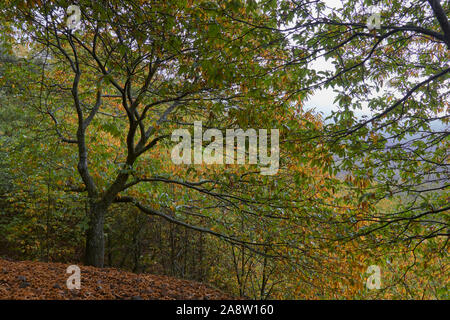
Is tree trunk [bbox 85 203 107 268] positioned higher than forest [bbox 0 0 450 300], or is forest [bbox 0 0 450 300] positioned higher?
forest [bbox 0 0 450 300]

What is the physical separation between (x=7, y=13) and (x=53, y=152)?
2.84 m

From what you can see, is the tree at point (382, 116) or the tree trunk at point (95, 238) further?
the tree trunk at point (95, 238)

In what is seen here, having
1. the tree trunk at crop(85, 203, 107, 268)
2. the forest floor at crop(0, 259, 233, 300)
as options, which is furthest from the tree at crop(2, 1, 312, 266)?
the forest floor at crop(0, 259, 233, 300)

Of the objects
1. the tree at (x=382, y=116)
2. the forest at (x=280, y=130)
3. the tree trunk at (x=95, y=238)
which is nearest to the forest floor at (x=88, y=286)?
the forest at (x=280, y=130)

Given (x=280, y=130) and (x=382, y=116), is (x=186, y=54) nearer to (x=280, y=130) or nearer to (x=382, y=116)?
(x=280, y=130)

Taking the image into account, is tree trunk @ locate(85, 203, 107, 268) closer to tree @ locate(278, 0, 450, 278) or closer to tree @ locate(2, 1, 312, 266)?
tree @ locate(2, 1, 312, 266)

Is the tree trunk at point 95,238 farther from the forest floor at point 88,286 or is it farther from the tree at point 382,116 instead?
the tree at point 382,116

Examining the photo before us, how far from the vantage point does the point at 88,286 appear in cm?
366

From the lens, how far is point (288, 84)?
368 centimetres

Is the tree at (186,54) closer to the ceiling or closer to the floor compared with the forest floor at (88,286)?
closer to the ceiling

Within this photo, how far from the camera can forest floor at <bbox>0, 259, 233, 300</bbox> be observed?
323 cm

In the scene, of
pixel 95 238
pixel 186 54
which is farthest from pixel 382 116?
pixel 95 238

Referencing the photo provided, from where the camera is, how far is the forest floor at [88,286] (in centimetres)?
323

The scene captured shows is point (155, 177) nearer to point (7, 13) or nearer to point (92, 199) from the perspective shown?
point (92, 199)
